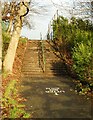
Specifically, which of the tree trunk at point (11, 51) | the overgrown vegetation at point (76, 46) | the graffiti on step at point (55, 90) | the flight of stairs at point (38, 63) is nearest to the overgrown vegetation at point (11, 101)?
the tree trunk at point (11, 51)

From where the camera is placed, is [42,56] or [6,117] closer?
[6,117]

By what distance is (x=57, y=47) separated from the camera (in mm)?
20078

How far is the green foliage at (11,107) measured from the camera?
8469mm

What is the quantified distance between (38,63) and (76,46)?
430 centimetres

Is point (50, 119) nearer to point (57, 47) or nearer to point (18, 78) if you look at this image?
point (18, 78)

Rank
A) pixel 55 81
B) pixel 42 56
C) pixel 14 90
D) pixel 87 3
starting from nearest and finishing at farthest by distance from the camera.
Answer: pixel 14 90 < pixel 55 81 < pixel 87 3 < pixel 42 56

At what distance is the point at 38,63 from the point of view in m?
17.7

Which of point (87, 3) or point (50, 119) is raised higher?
point (87, 3)

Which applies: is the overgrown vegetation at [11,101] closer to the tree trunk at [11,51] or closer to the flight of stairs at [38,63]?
the tree trunk at [11,51]

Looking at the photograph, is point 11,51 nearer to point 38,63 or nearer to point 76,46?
point 38,63

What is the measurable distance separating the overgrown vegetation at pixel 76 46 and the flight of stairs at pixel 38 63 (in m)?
0.56

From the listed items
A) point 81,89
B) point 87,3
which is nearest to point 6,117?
point 81,89

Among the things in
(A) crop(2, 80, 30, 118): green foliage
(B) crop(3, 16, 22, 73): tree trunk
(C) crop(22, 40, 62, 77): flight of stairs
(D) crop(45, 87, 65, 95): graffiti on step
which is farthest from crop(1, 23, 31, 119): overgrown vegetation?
(D) crop(45, 87, 65, 95): graffiti on step

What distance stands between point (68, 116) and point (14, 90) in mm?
3825
